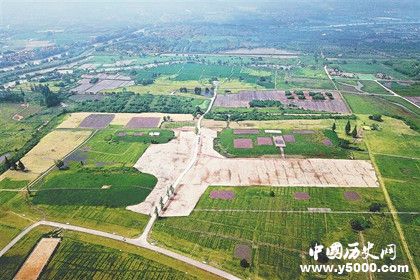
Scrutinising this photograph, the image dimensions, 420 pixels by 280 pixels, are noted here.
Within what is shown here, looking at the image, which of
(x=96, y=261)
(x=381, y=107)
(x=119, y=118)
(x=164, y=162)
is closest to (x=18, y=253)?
(x=96, y=261)

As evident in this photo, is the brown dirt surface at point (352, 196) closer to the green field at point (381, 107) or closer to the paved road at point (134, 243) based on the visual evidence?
the paved road at point (134, 243)

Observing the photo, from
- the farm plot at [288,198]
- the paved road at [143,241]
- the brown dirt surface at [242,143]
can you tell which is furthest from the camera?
the brown dirt surface at [242,143]

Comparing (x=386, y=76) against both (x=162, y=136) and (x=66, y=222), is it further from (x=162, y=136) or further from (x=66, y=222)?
(x=66, y=222)

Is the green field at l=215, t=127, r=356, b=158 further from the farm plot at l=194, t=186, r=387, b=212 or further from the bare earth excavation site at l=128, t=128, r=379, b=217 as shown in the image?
the farm plot at l=194, t=186, r=387, b=212

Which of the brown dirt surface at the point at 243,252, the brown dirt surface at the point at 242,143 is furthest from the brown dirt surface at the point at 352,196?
the brown dirt surface at the point at 242,143

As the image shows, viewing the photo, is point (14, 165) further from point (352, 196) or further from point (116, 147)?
point (352, 196)

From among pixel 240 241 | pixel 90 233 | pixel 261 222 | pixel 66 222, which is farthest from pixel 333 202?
pixel 66 222
